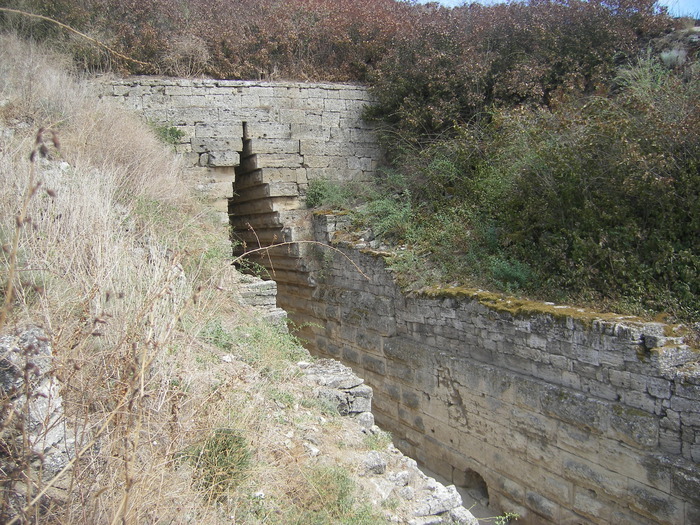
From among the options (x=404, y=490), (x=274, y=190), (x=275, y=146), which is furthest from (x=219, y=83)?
(x=404, y=490)

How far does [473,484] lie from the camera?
6793mm

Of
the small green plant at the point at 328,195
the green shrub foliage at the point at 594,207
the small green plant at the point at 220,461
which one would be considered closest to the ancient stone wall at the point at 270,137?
the small green plant at the point at 328,195

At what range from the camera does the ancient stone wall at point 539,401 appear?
15.6 feet

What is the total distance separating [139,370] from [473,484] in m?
5.47

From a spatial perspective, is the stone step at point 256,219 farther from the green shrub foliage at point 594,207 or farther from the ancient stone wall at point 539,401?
the green shrub foliage at point 594,207

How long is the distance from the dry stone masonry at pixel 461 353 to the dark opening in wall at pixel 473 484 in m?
0.02

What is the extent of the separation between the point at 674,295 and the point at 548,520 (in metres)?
2.55

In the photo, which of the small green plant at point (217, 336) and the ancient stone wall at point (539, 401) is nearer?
the ancient stone wall at point (539, 401)

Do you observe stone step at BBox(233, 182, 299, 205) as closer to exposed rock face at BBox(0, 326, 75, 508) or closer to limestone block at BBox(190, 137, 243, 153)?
limestone block at BBox(190, 137, 243, 153)

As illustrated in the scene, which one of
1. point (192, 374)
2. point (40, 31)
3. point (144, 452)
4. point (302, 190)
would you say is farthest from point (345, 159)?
point (144, 452)

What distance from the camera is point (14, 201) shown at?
15.5 feet

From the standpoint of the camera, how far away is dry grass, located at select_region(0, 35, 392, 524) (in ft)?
8.27

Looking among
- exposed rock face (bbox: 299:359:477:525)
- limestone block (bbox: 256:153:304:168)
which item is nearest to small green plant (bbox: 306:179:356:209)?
limestone block (bbox: 256:153:304:168)

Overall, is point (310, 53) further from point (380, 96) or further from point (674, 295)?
point (674, 295)
